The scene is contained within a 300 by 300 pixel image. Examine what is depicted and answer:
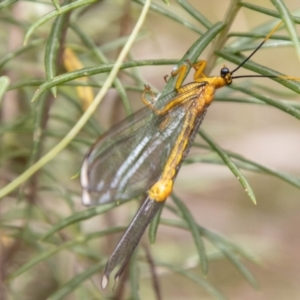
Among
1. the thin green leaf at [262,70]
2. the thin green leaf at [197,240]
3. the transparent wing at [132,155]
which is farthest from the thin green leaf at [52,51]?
the thin green leaf at [197,240]

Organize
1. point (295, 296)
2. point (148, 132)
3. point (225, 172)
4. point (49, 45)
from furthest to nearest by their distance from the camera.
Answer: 1. point (295, 296)
2. point (225, 172)
3. point (148, 132)
4. point (49, 45)

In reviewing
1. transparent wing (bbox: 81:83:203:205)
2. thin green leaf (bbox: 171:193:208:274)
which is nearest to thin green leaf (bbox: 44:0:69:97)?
transparent wing (bbox: 81:83:203:205)

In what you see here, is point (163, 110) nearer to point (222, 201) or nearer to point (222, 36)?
point (222, 36)

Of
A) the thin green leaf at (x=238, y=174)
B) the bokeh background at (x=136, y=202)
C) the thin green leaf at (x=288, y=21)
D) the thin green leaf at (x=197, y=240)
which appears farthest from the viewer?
the bokeh background at (x=136, y=202)

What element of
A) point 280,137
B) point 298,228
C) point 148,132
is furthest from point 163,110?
point 298,228

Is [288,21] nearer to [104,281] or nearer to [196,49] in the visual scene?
[196,49]

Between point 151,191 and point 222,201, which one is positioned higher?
point 151,191

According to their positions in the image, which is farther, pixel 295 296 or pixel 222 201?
pixel 222 201

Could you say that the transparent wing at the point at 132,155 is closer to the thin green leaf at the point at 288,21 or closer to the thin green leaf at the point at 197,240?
the thin green leaf at the point at 197,240
